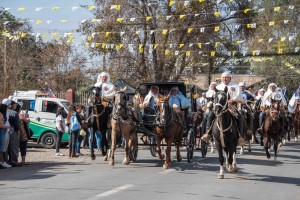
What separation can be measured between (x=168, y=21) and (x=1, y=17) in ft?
97.6

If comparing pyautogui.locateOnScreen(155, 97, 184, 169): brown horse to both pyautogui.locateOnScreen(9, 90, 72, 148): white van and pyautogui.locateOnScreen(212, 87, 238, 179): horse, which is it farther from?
pyautogui.locateOnScreen(9, 90, 72, 148): white van

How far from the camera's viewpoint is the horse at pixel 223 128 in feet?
52.2

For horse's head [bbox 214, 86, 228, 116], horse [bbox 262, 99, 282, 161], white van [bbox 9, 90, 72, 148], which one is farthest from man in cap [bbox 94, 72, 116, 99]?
white van [bbox 9, 90, 72, 148]

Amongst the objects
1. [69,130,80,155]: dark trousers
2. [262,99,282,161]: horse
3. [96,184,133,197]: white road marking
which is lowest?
[96,184,133,197]: white road marking

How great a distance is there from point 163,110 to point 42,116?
429 inches

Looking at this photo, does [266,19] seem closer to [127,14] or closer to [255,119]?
[127,14]

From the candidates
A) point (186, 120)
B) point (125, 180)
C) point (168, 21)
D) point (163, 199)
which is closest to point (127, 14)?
point (168, 21)

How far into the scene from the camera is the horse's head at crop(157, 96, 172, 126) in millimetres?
18000

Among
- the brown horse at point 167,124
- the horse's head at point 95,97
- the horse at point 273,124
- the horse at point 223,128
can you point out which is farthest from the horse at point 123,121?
the horse at point 273,124

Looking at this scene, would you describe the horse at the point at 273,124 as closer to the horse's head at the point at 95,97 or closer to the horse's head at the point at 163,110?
the horse's head at the point at 163,110

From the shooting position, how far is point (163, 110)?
1803 centimetres

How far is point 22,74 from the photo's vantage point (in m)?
46.5

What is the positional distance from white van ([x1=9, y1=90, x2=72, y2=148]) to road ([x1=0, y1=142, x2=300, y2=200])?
6.90 metres

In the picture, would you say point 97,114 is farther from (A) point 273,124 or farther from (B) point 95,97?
(A) point 273,124
